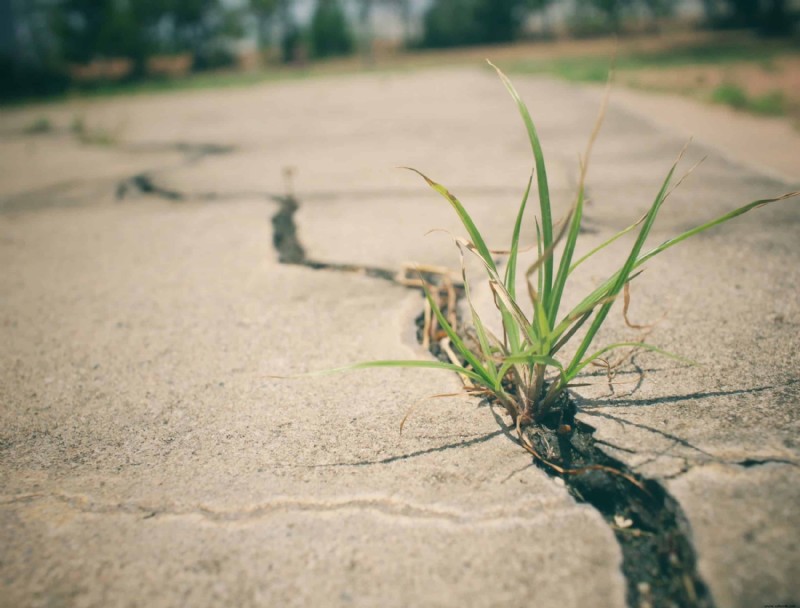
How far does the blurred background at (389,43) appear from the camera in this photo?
878 centimetres

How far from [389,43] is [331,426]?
37.6 meters

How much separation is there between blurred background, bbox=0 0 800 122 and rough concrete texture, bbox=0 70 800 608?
3470 millimetres

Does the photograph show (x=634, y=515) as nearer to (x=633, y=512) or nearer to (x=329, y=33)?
(x=633, y=512)

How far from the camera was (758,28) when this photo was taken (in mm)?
24703

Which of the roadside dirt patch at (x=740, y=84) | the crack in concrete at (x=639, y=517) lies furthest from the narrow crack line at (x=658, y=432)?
the roadside dirt patch at (x=740, y=84)

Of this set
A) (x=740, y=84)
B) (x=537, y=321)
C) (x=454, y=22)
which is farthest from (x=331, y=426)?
(x=454, y=22)

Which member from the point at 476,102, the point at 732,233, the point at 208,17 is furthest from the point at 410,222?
the point at 208,17

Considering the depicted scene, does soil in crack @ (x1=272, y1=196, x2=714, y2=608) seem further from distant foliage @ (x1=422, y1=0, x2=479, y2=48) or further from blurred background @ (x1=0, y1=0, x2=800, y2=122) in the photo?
distant foliage @ (x1=422, y1=0, x2=479, y2=48)

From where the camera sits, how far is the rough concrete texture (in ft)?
2.01

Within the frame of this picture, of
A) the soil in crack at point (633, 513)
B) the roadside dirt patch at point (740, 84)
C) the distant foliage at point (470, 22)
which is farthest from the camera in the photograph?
the distant foliage at point (470, 22)

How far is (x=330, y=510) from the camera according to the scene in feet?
2.29

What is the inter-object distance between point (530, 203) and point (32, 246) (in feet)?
5.95

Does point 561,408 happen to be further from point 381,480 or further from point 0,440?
point 0,440

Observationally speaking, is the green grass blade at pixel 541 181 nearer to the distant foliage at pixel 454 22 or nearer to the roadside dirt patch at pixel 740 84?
the roadside dirt patch at pixel 740 84
